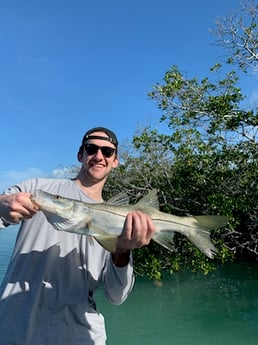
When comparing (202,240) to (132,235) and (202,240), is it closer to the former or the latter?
(202,240)

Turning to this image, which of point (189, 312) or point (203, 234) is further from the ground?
point (203, 234)

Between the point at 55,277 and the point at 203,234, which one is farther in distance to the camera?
the point at 203,234

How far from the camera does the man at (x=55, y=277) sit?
1911mm

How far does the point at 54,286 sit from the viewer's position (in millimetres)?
2043

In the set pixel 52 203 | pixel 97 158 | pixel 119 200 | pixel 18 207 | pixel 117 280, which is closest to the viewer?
pixel 18 207

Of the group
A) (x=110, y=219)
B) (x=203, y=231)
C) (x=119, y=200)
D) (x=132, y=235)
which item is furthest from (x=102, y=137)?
(x=203, y=231)

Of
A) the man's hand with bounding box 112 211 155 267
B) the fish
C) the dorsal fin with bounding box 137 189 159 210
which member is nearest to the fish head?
the fish

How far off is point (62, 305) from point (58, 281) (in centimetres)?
14

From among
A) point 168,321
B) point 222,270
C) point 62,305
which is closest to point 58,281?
point 62,305

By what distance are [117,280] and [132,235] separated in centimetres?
30

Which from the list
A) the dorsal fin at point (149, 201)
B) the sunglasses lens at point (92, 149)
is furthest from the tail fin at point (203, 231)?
the sunglasses lens at point (92, 149)

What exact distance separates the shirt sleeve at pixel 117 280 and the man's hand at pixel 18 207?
59cm

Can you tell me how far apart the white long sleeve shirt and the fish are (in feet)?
0.52

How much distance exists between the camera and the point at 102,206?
2158mm
